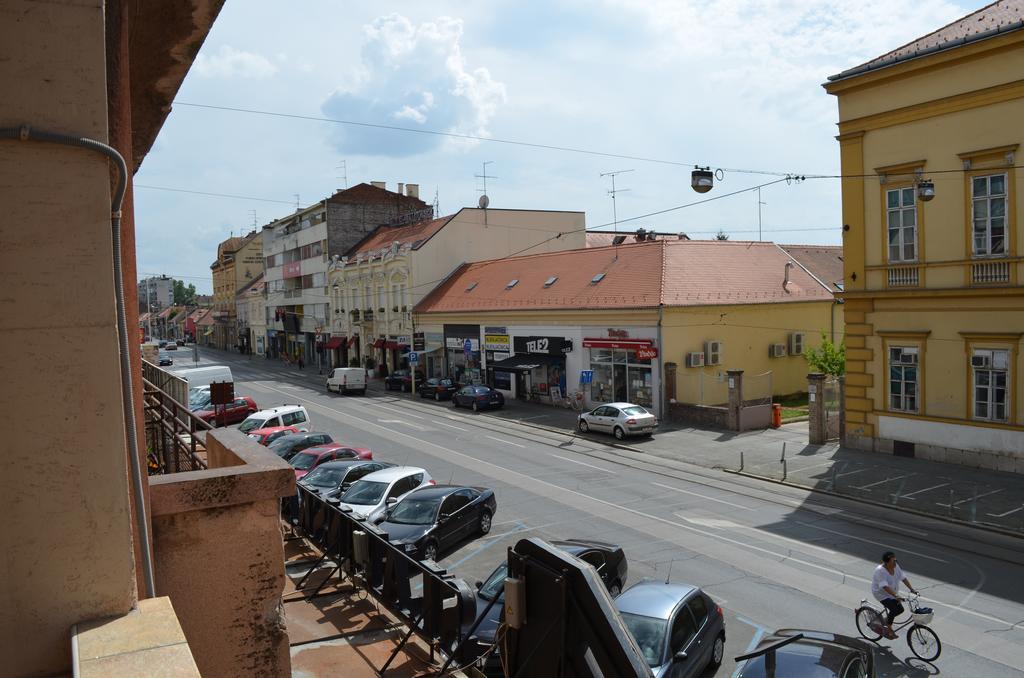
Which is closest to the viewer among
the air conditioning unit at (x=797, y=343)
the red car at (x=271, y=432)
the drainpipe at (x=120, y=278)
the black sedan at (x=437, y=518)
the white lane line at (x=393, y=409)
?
the drainpipe at (x=120, y=278)

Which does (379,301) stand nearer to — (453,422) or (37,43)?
(453,422)

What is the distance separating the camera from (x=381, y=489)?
58.3ft

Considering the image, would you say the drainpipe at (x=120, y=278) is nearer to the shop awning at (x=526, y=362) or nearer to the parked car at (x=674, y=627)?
the parked car at (x=674, y=627)

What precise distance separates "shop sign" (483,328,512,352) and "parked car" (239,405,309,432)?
14838 mm

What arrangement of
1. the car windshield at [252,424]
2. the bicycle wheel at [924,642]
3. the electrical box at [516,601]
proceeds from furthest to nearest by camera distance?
the car windshield at [252,424] → the bicycle wheel at [924,642] → the electrical box at [516,601]

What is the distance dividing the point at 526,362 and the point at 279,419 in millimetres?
15103

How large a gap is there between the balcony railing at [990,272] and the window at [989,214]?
1.00 ft

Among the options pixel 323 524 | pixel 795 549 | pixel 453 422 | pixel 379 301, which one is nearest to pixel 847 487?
pixel 795 549

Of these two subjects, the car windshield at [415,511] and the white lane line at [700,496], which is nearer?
the car windshield at [415,511]

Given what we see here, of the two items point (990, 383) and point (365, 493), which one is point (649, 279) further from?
point (365, 493)

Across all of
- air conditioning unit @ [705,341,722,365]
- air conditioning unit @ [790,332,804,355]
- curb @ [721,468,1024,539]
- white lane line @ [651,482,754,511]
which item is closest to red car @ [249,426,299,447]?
white lane line @ [651,482,754,511]

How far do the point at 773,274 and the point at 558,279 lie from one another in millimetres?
11346

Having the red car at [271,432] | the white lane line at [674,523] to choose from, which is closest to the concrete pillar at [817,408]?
the white lane line at [674,523]

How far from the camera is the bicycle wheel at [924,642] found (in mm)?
10609
